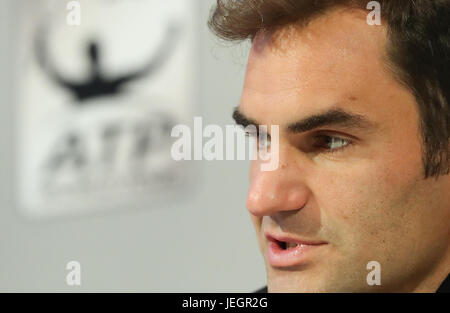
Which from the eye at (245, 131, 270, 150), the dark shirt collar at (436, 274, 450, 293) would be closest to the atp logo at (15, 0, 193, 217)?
the eye at (245, 131, 270, 150)

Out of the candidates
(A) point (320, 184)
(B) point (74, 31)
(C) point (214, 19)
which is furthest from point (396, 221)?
(B) point (74, 31)

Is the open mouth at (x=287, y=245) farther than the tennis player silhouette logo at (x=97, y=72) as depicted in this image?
No

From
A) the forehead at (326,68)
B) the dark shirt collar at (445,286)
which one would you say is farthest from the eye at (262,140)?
Result: the dark shirt collar at (445,286)

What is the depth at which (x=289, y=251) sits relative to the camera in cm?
127

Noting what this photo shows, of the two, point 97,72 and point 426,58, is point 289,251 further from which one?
point 97,72

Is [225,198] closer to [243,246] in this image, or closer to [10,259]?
[243,246]

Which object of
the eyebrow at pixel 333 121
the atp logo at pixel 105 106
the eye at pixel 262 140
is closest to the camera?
the eyebrow at pixel 333 121

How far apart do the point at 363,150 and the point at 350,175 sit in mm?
51

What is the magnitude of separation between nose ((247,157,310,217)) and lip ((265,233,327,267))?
2.7 inches

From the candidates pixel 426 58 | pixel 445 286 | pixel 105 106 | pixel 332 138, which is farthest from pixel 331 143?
pixel 105 106

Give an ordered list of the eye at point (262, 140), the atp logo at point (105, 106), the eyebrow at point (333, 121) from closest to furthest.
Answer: the eyebrow at point (333, 121), the eye at point (262, 140), the atp logo at point (105, 106)

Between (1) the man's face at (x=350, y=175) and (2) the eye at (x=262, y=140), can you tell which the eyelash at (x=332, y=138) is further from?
(2) the eye at (x=262, y=140)

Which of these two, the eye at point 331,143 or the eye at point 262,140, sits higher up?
the eye at point 262,140

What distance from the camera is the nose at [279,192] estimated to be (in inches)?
48.1
